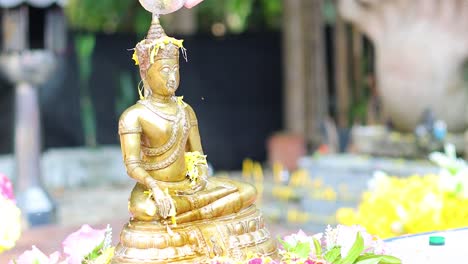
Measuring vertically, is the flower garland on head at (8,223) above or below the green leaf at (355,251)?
above

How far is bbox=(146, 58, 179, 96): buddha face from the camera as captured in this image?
1.89m

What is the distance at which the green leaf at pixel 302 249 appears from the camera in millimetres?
1603

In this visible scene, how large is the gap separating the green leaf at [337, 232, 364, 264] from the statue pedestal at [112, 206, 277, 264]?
28cm

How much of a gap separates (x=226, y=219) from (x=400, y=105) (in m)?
3.69

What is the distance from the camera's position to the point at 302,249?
5.30 ft

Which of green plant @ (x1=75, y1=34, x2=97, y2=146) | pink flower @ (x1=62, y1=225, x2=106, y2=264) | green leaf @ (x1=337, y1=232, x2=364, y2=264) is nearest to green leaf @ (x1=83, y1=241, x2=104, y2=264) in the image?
pink flower @ (x1=62, y1=225, x2=106, y2=264)

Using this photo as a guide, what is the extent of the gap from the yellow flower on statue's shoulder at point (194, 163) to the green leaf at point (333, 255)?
47 cm

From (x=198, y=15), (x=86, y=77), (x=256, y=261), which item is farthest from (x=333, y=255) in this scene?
(x=198, y=15)

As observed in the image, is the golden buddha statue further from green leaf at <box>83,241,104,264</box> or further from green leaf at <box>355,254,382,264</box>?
green leaf at <box>355,254,382,264</box>

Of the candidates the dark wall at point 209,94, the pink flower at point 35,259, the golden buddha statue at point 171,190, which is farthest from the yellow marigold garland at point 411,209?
the dark wall at point 209,94

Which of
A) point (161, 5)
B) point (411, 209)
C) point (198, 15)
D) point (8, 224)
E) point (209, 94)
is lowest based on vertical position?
point (411, 209)

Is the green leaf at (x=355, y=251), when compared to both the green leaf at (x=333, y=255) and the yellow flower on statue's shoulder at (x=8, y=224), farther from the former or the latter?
the yellow flower on statue's shoulder at (x=8, y=224)

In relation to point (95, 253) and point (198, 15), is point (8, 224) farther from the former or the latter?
point (198, 15)

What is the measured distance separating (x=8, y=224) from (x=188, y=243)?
43 cm
